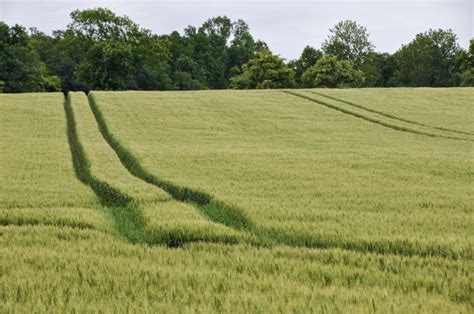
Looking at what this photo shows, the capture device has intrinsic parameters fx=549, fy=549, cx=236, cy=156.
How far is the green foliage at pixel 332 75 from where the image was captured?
87188 mm

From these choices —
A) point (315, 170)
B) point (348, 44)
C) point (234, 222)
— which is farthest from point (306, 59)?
point (234, 222)

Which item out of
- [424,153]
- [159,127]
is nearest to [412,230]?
[424,153]

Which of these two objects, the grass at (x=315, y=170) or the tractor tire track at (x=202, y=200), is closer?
the grass at (x=315, y=170)

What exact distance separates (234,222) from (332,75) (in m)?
79.2

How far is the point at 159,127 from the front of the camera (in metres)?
31.9

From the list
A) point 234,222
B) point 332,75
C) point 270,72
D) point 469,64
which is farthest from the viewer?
point 332,75

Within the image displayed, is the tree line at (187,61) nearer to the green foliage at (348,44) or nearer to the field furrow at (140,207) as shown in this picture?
the green foliage at (348,44)

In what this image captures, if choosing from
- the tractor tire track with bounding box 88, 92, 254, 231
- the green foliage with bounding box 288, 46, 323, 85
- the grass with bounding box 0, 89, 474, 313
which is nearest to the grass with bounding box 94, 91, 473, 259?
the grass with bounding box 0, 89, 474, 313

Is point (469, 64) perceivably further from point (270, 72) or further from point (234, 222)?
point (234, 222)

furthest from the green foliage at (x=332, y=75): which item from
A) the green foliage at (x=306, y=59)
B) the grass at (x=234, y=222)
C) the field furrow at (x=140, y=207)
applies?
the field furrow at (x=140, y=207)

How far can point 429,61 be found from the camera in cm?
10125

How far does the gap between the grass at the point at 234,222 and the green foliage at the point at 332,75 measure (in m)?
58.2

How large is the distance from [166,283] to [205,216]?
549 cm

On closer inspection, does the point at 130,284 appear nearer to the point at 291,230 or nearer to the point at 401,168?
the point at 291,230
